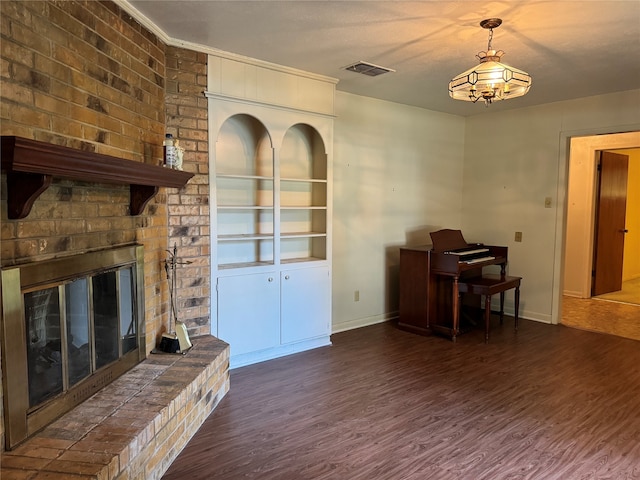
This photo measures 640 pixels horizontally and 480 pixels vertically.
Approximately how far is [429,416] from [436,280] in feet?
6.46

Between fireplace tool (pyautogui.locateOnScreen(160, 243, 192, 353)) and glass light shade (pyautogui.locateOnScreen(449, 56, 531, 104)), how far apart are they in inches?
83.5

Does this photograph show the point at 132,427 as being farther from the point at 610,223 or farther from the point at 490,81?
the point at 610,223

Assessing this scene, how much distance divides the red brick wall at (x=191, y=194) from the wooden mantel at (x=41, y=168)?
101 centimetres

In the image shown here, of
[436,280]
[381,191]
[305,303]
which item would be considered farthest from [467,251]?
[305,303]

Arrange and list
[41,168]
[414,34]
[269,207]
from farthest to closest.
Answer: [269,207]
[414,34]
[41,168]

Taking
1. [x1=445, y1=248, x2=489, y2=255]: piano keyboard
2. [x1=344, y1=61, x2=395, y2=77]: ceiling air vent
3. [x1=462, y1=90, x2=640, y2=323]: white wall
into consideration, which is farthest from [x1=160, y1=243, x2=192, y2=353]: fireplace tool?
[x1=462, y1=90, x2=640, y2=323]: white wall

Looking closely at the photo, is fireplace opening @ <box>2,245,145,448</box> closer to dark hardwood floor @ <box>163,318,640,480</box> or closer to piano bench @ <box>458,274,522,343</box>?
dark hardwood floor @ <box>163,318,640,480</box>

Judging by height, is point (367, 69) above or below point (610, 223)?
above

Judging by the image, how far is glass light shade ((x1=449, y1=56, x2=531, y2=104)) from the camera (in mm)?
2326

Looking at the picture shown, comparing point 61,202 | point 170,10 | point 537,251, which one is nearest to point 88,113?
point 61,202

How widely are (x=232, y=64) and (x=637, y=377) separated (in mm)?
3929

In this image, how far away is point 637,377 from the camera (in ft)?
11.2

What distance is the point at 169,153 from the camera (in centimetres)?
281

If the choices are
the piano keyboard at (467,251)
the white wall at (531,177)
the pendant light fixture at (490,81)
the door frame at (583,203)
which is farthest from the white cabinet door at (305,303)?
the door frame at (583,203)
